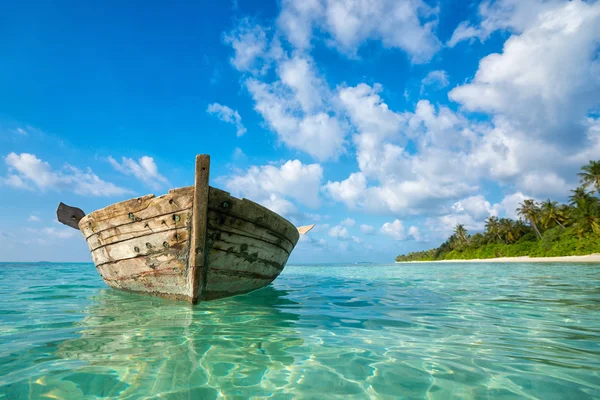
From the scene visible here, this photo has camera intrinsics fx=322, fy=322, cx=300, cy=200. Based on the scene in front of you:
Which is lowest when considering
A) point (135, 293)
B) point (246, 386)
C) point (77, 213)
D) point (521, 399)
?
point (521, 399)

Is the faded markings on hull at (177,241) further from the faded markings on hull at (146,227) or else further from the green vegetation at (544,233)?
the green vegetation at (544,233)

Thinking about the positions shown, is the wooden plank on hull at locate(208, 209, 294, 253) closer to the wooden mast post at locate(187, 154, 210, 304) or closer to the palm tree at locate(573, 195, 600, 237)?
the wooden mast post at locate(187, 154, 210, 304)

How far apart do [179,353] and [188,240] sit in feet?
7.35

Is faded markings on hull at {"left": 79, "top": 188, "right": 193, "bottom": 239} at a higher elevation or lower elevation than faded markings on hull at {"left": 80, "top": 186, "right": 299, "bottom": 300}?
higher

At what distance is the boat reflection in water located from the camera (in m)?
2.10

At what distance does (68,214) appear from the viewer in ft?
25.0

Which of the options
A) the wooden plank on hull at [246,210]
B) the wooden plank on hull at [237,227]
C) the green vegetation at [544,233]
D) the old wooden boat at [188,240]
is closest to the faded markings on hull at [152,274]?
the old wooden boat at [188,240]

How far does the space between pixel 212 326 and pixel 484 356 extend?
2760 millimetres

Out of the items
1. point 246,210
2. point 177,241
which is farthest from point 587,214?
point 177,241

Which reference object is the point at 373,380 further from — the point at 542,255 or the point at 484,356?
the point at 542,255

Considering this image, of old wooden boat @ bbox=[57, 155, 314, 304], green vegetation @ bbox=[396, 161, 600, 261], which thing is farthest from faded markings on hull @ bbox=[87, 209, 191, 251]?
green vegetation @ bbox=[396, 161, 600, 261]

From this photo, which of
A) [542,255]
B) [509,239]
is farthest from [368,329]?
[509,239]

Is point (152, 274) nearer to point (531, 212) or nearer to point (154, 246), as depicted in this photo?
point (154, 246)

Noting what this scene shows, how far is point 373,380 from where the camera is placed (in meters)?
2.22
